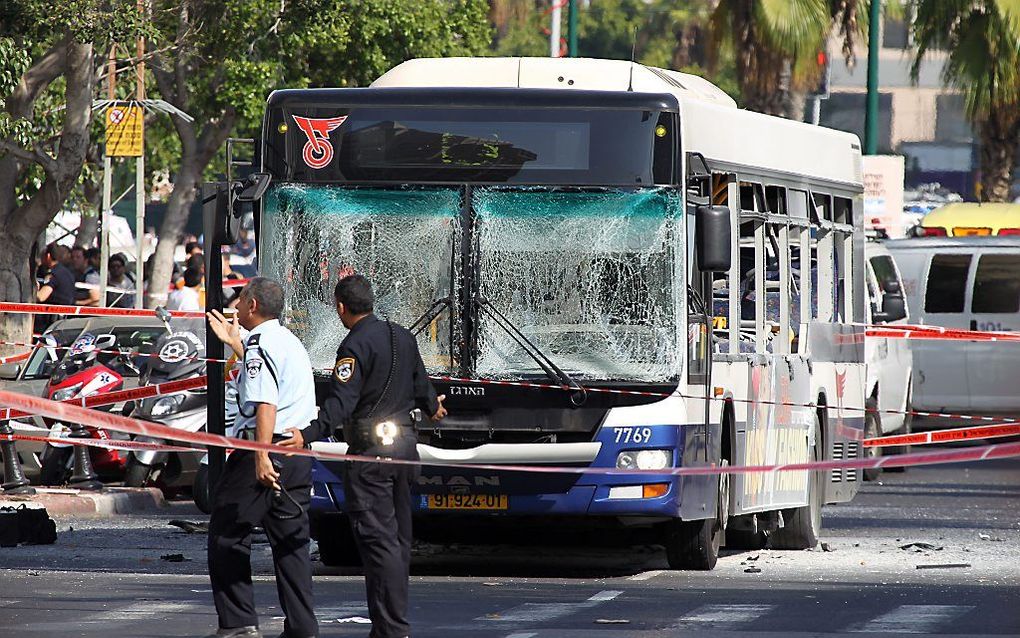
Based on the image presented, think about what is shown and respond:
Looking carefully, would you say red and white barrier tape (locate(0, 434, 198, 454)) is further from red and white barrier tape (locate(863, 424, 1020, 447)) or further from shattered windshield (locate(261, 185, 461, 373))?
red and white barrier tape (locate(863, 424, 1020, 447))

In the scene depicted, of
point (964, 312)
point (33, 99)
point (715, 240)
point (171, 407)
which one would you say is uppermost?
point (33, 99)

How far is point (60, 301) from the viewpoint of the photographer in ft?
81.3

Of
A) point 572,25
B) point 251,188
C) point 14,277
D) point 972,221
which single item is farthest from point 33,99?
point 572,25

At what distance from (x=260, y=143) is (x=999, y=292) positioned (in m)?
13.8

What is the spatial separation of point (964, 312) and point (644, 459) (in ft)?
43.6

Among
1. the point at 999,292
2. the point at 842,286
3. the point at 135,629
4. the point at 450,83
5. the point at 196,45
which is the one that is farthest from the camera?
the point at 196,45

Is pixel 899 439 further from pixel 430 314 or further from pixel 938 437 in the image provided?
pixel 430 314

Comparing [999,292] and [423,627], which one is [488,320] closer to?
[423,627]

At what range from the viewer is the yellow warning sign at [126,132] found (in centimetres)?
2486

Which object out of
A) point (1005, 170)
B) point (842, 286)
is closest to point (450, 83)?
point (842, 286)

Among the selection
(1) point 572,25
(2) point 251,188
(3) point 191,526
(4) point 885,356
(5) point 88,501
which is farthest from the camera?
(1) point 572,25

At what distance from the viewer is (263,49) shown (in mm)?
27266

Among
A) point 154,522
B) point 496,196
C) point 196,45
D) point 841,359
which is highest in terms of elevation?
point 196,45

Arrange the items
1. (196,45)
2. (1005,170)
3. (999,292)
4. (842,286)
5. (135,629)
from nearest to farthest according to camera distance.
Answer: (135,629) → (842,286) → (999,292) → (196,45) → (1005,170)
